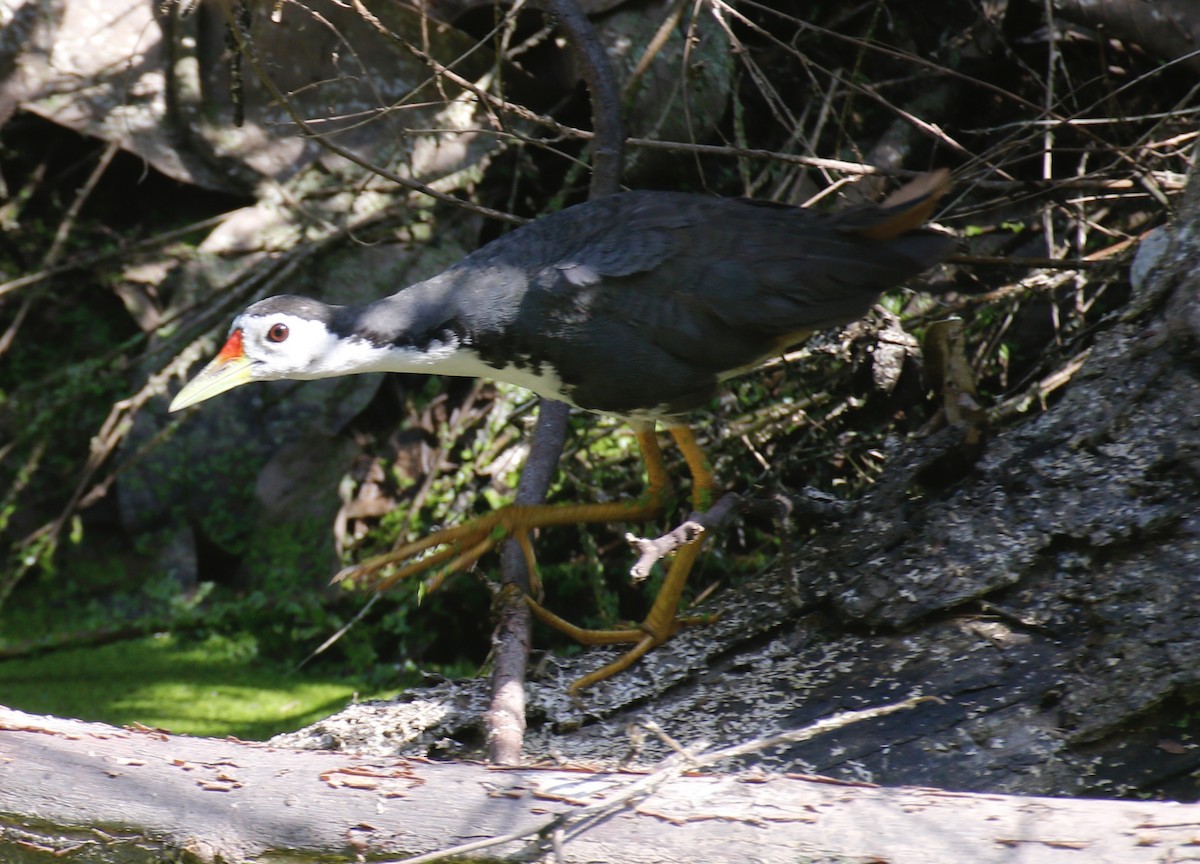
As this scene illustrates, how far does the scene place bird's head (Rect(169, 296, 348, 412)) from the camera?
2557 mm

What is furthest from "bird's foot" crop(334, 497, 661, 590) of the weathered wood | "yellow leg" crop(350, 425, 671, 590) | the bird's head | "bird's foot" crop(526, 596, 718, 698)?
the weathered wood

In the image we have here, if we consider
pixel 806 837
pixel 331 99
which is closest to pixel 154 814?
pixel 806 837

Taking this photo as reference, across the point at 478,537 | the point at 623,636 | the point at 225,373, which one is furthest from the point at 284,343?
the point at 623,636

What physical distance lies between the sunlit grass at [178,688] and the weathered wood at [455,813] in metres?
1.33

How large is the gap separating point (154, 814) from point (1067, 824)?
1309 millimetres

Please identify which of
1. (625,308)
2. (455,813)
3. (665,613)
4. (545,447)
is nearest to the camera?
(455,813)

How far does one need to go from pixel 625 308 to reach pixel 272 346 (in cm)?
80

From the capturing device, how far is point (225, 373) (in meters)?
2.58

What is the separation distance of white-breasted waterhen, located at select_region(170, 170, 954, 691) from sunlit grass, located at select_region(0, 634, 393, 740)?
98cm

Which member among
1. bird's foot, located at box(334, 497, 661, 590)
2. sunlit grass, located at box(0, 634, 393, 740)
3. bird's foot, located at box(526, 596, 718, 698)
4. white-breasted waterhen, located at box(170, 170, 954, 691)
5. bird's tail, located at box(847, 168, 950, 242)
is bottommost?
sunlit grass, located at box(0, 634, 393, 740)

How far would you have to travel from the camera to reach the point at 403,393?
4141 mm

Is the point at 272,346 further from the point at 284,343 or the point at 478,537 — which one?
the point at 478,537

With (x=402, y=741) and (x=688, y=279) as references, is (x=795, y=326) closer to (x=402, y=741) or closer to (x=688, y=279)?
(x=688, y=279)

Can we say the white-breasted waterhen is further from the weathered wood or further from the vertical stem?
the weathered wood
